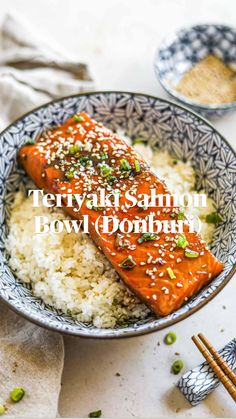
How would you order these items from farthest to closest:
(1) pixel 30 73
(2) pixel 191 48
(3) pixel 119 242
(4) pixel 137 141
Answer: (2) pixel 191 48, (1) pixel 30 73, (4) pixel 137 141, (3) pixel 119 242

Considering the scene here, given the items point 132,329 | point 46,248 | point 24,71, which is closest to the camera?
point 132,329

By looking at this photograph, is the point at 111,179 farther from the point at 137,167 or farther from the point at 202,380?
the point at 202,380

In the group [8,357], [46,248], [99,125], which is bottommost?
[8,357]

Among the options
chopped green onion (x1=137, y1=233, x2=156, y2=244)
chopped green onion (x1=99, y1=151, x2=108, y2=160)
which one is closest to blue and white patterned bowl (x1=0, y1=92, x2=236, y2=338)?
chopped green onion (x1=137, y1=233, x2=156, y2=244)

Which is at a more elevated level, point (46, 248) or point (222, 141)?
point (222, 141)

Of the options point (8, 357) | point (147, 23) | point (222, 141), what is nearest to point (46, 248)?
point (8, 357)

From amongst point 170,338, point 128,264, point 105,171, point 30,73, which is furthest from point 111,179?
point 30,73

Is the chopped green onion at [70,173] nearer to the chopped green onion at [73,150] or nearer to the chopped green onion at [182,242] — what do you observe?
the chopped green onion at [73,150]

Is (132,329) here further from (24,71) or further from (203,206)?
(24,71)
